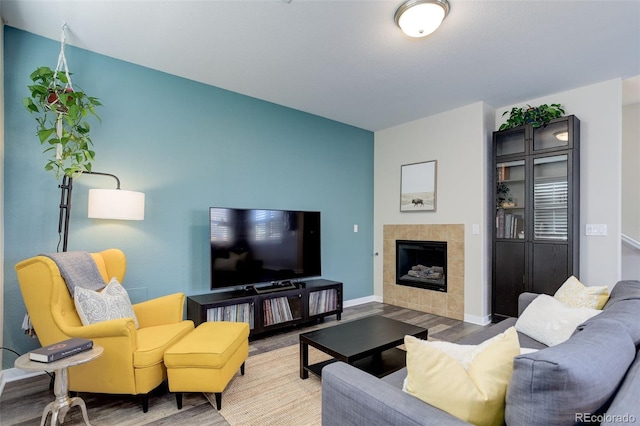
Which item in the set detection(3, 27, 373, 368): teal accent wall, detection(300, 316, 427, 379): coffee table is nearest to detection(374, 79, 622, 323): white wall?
detection(3, 27, 373, 368): teal accent wall

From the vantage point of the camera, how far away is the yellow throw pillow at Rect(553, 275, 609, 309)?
2020 millimetres

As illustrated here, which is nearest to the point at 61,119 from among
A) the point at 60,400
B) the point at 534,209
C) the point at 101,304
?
the point at 101,304

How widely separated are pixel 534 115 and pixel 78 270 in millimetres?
4496

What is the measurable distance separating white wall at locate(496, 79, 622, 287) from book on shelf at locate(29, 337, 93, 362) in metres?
4.38

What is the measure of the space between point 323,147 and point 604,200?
3.18 metres

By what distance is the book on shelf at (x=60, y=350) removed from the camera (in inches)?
62.6

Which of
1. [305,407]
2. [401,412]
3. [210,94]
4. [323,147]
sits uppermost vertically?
[210,94]

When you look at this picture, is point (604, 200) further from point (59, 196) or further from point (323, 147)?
point (59, 196)

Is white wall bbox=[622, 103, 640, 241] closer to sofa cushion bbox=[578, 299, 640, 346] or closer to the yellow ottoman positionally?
sofa cushion bbox=[578, 299, 640, 346]

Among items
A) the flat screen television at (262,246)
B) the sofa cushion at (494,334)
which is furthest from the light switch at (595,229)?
the flat screen television at (262,246)

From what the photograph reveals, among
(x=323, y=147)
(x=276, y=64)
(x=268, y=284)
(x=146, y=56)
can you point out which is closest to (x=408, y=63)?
(x=276, y=64)

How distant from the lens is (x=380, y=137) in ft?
16.6

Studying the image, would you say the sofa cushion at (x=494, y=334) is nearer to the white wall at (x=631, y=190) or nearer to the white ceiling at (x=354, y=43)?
the white ceiling at (x=354, y=43)

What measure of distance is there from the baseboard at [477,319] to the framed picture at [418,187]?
1.40 m
